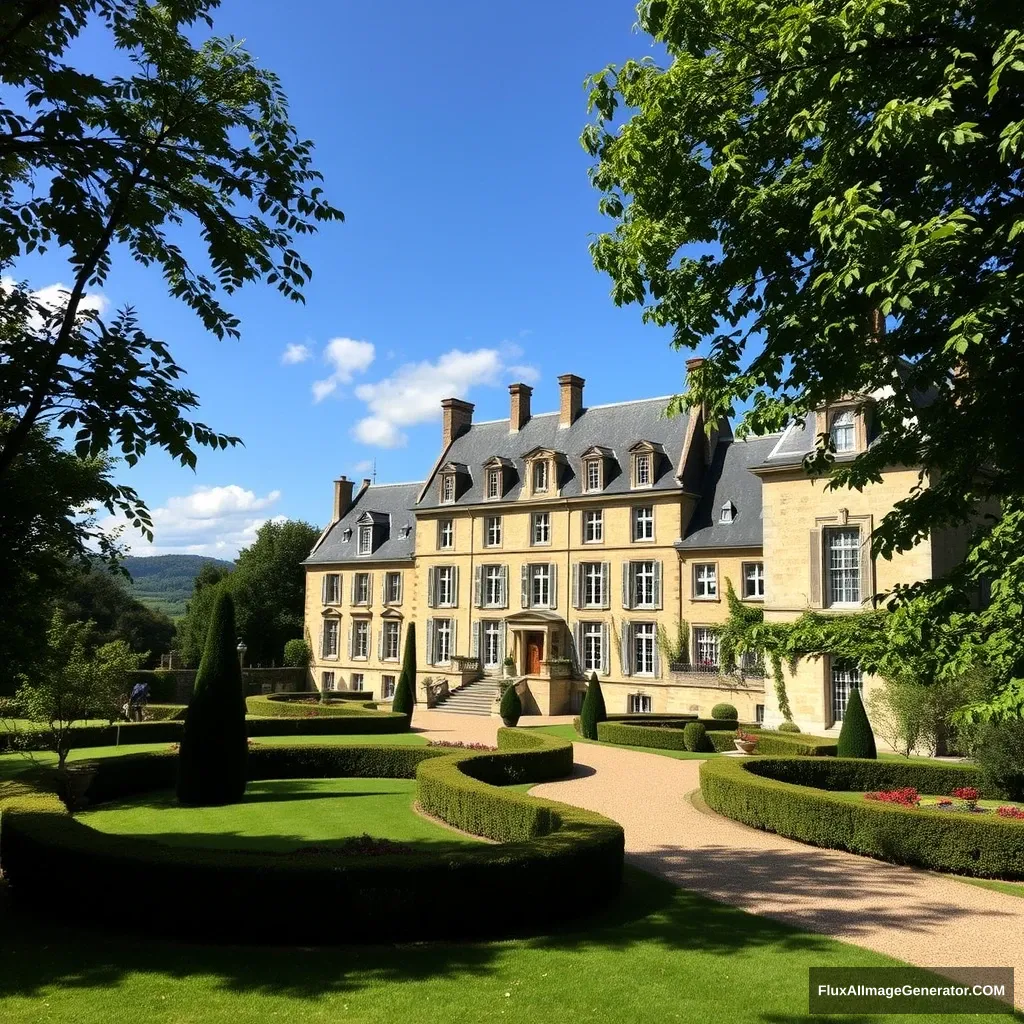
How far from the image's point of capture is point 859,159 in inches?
284

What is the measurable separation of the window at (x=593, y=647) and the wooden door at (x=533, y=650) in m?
2.06

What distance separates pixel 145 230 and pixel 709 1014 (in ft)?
26.1

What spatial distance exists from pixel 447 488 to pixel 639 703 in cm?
1415

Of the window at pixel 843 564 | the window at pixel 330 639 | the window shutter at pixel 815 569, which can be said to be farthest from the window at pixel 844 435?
the window at pixel 330 639

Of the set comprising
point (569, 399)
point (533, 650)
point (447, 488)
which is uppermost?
point (569, 399)

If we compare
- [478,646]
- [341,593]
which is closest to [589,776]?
[478,646]

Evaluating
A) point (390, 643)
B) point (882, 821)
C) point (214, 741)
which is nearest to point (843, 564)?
point (882, 821)

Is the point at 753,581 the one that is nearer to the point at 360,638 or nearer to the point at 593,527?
the point at 593,527

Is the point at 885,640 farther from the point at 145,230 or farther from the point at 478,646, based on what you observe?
the point at 478,646

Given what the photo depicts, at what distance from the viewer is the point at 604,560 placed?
35875 mm

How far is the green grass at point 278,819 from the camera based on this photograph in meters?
12.5

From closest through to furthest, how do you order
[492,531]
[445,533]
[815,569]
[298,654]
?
[815,569], [492,531], [445,533], [298,654]

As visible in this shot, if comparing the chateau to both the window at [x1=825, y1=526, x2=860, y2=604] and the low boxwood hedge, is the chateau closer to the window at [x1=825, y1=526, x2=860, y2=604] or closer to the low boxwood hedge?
the window at [x1=825, y1=526, x2=860, y2=604]

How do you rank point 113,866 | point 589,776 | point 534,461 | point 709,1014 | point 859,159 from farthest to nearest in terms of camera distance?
1. point 534,461
2. point 589,776
3. point 113,866
4. point 859,159
5. point 709,1014
